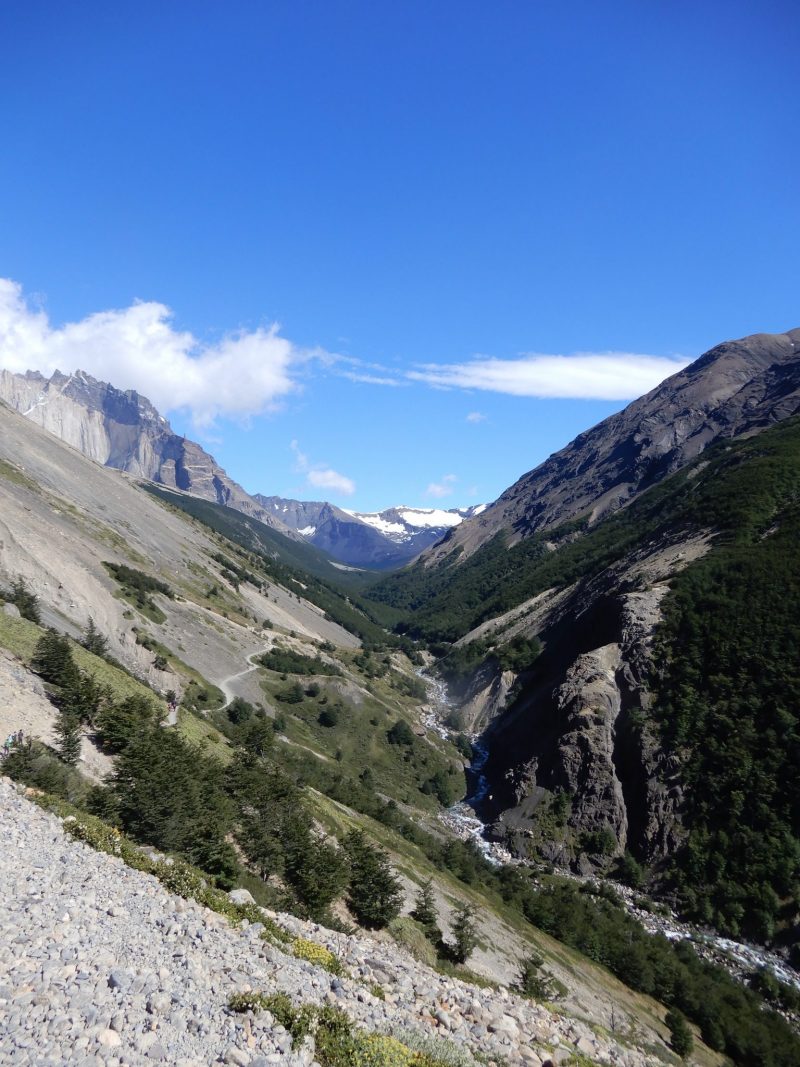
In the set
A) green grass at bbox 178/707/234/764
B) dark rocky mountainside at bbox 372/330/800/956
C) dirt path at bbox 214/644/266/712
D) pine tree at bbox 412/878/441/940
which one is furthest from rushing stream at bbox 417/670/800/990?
green grass at bbox 178/707/234/764

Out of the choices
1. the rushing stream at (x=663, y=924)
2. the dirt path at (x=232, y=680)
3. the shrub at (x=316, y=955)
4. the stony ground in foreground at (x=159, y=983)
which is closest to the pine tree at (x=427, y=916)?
the stony ground in foreground at (x=159, y=983)

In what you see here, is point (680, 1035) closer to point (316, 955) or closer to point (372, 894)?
point (372, 894)

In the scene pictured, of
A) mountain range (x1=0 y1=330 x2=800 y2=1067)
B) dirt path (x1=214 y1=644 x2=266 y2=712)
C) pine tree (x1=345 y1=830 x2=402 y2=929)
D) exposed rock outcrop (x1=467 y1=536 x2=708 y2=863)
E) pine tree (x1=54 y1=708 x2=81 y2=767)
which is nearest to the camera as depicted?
pine tree (x1=54 y1=708 x2=81 y2=767)

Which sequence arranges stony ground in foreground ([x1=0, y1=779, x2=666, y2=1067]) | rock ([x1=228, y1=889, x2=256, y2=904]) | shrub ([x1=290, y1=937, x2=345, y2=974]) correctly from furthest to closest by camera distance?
rock ([x1=228, y1=889, x2=256, y2=904]) → shrub ([x1=290, y1=937, x2=345, y2=974]) → stony ground in foreground ([x1=0, y1=779, x2=666, y2=1067])

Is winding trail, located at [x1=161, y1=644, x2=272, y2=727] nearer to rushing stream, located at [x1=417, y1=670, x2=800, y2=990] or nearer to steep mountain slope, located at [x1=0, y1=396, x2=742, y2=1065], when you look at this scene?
steep mountain slope, located at [x1=0, y1=396, x2=742, y2=1065]

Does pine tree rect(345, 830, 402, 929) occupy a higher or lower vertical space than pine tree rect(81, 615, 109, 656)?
higher

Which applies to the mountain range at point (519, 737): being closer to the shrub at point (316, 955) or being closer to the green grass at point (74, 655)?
the green grass at point (74, 655)

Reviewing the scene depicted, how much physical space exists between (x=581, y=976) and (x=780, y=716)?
3853 cm

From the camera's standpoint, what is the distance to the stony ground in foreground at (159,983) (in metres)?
10.3

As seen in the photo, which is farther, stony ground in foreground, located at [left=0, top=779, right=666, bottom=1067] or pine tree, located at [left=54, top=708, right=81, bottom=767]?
pine tree, located at [left=54, top=708, right=81, bottom=767]

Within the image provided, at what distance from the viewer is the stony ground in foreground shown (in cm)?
1030

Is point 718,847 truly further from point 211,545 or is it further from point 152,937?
point 211,545

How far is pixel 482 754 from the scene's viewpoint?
3767 inches

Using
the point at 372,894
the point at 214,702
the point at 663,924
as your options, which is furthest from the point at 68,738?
the point at 663,924
